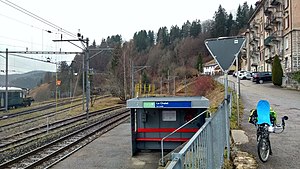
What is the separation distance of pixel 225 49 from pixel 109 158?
8.37 m

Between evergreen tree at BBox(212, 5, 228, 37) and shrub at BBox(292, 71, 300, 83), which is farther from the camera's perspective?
evergreen tree at BBox(212, 5, 228, 37)

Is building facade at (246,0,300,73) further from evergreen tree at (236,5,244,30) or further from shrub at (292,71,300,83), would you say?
evergreen tree at (236,5,244,30)

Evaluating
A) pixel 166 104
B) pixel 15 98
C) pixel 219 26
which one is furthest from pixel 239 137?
pixel 219 26

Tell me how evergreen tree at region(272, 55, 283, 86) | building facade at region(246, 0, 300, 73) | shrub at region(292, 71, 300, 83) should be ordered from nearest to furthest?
shrub at region(292, 71, 300, 83)
evergreen tree at region(272, 55, 283, 86)
building facade at region(246, 0, 300, 73)

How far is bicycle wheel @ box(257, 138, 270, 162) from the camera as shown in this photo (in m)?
7.60

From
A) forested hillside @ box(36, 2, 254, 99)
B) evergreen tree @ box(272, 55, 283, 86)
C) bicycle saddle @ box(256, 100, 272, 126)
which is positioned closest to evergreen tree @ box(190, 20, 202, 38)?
forested hillside @ box(36, 2, 254, 99)

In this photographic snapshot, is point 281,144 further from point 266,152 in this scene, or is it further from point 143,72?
point 143,72

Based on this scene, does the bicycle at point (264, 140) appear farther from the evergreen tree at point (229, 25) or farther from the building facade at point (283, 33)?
the evergreen tree at point (229, 25)

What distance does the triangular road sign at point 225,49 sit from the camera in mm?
7000

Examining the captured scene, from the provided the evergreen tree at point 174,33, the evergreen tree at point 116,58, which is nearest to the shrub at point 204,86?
the evergreen tree at point 116,58

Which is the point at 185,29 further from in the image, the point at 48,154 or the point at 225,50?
the point at 225,50

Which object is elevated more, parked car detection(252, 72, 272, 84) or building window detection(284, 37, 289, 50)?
building window detection(284, 37, 289, 50)

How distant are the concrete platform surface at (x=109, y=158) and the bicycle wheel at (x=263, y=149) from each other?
15.9 feet

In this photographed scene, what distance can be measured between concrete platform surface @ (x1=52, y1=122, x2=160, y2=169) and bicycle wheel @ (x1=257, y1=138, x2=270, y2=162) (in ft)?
15.9
